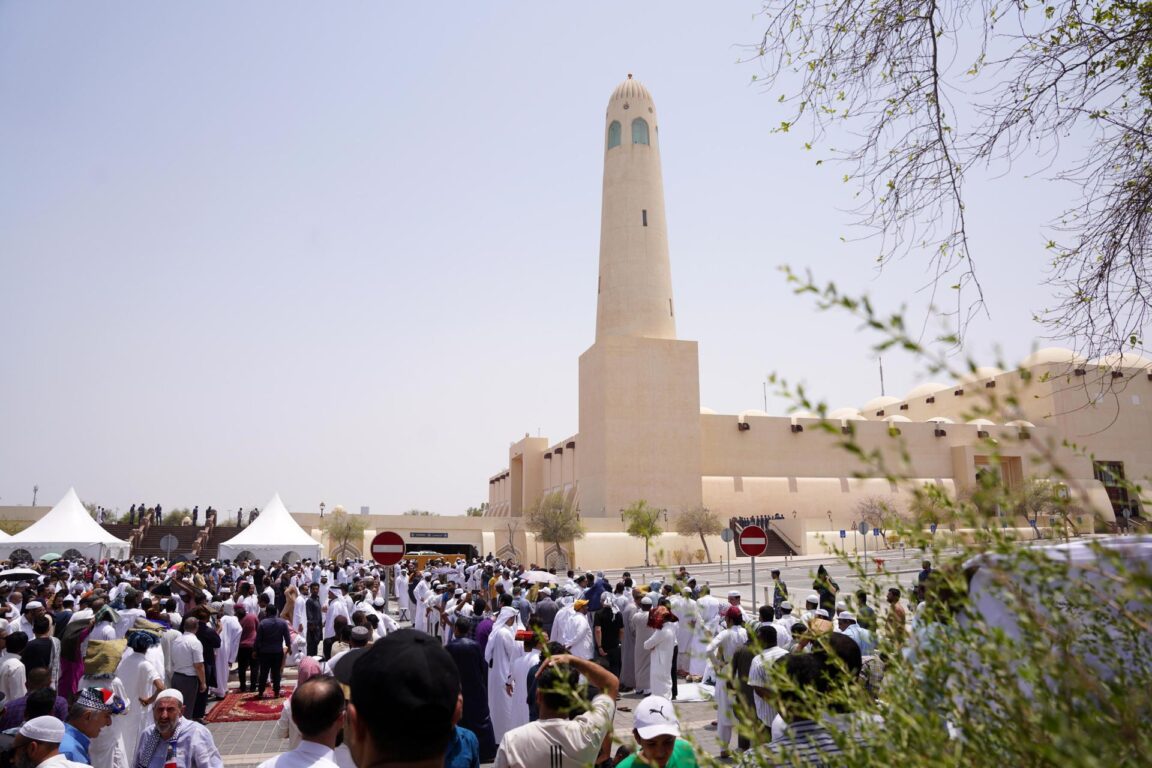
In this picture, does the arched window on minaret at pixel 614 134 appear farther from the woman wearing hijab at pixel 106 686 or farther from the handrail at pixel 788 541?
the woman wearing hijab at pixel 106 686

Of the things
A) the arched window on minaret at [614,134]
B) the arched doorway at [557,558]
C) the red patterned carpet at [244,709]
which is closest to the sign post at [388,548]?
the red patterned carpet at [244,709]

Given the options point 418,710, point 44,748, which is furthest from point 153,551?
point 418,710

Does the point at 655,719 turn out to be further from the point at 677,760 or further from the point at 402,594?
the point at 402,594

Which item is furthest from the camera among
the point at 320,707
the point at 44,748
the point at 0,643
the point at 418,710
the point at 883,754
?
the point at 0,643

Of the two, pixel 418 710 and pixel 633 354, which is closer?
pixel 418 710

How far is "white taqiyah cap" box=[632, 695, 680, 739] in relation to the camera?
354 centimetres

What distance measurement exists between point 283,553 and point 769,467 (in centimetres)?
3635

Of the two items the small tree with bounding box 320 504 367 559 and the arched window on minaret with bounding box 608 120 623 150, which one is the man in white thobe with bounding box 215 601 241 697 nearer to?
the small tree with bounding box 320 504 367 559

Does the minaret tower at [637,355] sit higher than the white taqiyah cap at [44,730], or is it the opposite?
the minaret tower at [637,355]

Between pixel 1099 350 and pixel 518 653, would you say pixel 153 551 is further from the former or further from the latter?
pixel 1099 350

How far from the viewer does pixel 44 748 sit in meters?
4.26

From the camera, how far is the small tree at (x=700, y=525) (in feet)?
150

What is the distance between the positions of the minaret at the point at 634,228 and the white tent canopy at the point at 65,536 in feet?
100

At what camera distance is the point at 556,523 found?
4269 cm
